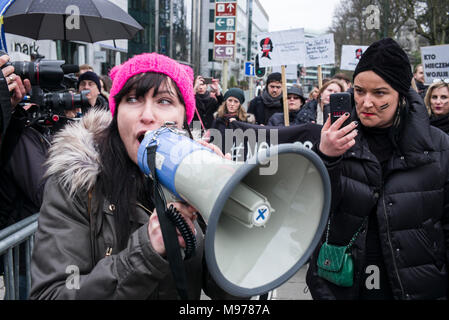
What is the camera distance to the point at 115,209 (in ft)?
4.24

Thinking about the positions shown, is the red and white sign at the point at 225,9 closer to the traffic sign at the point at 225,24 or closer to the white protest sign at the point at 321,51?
the traffic sign at the point at 225,24

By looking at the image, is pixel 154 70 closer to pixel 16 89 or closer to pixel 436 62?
pixel 16 89

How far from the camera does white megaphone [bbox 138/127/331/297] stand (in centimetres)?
101

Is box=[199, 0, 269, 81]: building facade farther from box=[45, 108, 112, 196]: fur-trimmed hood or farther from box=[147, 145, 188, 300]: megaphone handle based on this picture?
box=[147, 145, 188, 300]: megaphone handle

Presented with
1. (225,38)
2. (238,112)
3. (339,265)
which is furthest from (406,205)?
(225,38)

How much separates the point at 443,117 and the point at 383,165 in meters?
2.79

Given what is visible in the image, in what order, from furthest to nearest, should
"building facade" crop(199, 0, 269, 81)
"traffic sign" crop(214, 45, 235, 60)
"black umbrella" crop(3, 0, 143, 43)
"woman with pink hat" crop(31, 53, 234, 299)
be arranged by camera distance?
"building facade" crop(199, 0, 269, 81), "traffic sign" crop(214, 45, 235, 60), "black umbrella" crop(3, 0, 143, 43), "woman with pink hat" crop(31, 53, 234, 299)

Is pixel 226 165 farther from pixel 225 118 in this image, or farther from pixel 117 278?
pixel 225 118

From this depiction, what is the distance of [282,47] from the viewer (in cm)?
633

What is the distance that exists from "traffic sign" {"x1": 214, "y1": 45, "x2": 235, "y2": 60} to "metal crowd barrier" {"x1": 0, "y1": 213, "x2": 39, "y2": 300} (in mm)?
7355

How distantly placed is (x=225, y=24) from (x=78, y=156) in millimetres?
8091

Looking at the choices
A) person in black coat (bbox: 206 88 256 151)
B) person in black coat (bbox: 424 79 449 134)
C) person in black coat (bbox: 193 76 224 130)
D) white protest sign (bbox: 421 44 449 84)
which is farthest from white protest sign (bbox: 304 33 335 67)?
person in black coat (bbox: 424 79 449 134)
